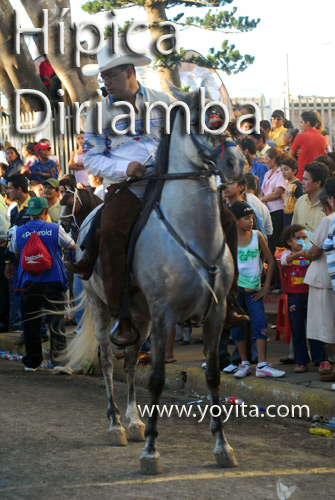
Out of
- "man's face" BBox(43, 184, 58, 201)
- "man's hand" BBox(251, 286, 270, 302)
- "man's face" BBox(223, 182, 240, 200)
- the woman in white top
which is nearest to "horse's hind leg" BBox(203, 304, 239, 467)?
"man's hand" BBox(251, 286, 270, 302)

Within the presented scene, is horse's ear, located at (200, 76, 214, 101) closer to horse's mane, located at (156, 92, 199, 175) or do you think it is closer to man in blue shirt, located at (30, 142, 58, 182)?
horse's mane, located at (156, 92, 199, 175)

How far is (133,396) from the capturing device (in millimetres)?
7262

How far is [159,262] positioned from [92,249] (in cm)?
122

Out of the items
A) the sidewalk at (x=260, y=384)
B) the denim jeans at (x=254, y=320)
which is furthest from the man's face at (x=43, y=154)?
the denim jeans at (x=254, y=320)

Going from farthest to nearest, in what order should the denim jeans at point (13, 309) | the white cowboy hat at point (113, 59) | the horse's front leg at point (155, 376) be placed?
the denim jeans at point (13, 309) < the white cowboy hat at point (113, 59) < the horse's front leg at point (155, 376)

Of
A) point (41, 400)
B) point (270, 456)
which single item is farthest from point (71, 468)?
point (41, 400)

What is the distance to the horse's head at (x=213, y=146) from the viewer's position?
18.9ft

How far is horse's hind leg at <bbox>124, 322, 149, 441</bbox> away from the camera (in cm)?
705

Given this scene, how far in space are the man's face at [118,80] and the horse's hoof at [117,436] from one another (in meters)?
2.75

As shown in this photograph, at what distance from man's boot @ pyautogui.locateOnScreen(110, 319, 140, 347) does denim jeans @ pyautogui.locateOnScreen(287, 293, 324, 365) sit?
8.88 feet

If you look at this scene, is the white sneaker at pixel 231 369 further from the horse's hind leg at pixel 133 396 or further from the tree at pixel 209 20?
the tree at pixel 209 20

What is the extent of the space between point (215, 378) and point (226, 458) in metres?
0.64

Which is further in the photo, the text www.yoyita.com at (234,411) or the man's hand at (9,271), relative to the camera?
the man's hand at (9,271)

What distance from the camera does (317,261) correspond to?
336 inches
